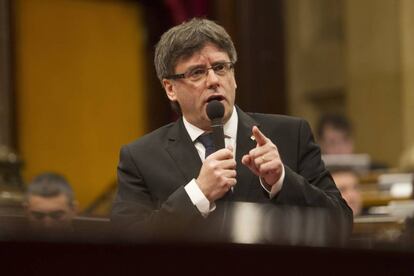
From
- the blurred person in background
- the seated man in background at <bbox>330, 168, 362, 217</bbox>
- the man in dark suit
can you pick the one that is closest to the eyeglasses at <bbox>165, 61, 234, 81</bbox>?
the man in dark suit

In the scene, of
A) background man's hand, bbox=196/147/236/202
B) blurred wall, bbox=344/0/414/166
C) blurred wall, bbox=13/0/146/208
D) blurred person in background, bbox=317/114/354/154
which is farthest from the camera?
blurred wall, bbox=13/0/146/208

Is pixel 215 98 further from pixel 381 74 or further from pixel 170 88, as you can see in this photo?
pixel 381 74

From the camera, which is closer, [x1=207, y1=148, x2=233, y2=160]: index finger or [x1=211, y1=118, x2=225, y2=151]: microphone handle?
[x1=207, y1=148, x2=233, y2=160]: index finger

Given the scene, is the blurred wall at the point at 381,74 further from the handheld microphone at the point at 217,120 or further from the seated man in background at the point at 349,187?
the handheld microphone at the point at 217,120

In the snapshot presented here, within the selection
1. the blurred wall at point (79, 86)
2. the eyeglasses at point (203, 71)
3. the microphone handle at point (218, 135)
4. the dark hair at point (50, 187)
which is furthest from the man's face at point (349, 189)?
the blurred wall at point (79, 86)

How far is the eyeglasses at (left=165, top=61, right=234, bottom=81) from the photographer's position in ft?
9.33

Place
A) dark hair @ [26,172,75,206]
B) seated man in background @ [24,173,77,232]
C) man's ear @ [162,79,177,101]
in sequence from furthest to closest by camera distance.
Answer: dark hair @ [26,172,75,206] < seated man in background @ [24,173,77,232] < man's ear @ [162,79,177,101]

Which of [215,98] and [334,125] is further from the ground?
[334,125]

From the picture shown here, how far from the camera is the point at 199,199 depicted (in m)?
2.64

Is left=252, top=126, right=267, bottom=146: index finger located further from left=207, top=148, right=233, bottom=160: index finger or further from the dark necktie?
the dark necktie

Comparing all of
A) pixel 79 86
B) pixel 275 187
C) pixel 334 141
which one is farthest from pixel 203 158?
pixel 79 86

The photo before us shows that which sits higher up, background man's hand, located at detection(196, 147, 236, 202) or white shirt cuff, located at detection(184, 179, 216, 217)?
background man's hand, located at detection(196, 147, 236, 202)

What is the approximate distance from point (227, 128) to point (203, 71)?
0.17m

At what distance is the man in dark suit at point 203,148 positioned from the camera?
2.71 m
